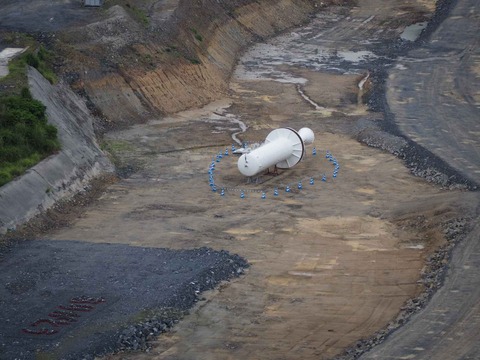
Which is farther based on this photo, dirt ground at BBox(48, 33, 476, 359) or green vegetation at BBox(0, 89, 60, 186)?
green vegetation at BBox(0, 89, 60, 186)

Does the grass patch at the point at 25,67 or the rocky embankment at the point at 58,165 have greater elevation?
the grass patch at the point at 25,67

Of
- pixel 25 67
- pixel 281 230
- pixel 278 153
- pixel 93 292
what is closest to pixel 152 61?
pixel 25 67

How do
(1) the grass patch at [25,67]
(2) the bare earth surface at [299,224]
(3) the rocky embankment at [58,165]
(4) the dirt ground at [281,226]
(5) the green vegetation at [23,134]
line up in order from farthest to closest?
(1) the grass patch at [25,67] < (5) the green vegetation at [23,134] < (3) the rocky embankment at [58,165] < (4) the dirt ground at [281,226] < (2) the bare earth surface at [299,224]

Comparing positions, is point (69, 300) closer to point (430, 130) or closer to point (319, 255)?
point (319, 255)

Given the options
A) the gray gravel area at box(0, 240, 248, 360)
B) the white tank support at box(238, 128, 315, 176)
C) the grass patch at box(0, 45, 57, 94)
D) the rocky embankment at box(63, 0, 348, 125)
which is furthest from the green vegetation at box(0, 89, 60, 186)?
the white tank support at box(238, 128, 315, 176)

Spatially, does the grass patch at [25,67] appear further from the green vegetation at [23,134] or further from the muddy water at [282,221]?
the muddy water at [282,221]

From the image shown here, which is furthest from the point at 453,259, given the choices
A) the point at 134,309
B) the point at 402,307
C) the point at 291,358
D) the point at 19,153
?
the point at 19,153

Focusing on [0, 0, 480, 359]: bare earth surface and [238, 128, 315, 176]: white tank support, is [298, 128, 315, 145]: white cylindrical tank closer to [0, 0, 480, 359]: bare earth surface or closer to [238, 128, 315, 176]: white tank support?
[238, 128, 315, 176]: white tank support

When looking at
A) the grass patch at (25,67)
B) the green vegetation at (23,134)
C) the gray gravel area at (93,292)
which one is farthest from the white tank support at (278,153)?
the grass patch at (25,67)
